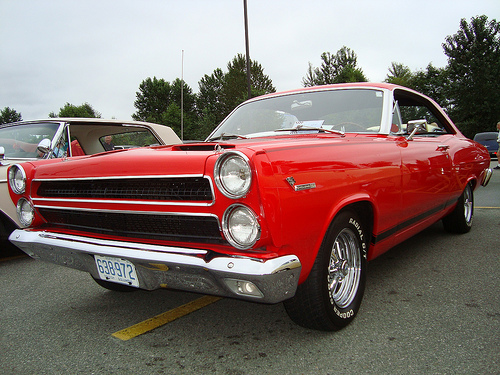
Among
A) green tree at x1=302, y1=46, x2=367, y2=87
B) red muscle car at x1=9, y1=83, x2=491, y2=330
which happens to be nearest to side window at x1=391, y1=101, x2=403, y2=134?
red muscle car at x1=9, y1=83, x2=491, y2=330

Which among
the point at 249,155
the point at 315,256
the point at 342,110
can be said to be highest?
the point at 342,110

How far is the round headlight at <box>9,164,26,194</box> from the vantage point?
2.80 metres

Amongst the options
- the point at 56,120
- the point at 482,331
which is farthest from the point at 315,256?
the point at 56,120

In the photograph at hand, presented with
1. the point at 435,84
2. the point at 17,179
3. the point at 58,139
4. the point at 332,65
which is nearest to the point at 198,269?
the point at 17,179

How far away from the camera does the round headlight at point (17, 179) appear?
2800mm

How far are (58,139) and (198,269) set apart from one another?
3633 millimetres

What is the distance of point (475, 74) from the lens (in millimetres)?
34875

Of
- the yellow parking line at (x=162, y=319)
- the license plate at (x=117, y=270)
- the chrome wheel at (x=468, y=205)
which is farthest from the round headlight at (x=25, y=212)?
the chrome wheel at (x=468, y=205)

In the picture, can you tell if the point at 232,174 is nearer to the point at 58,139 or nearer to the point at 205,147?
the point at 205,147

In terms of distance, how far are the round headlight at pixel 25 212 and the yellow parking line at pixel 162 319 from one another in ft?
3.31

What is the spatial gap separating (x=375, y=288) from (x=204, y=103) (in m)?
65.1

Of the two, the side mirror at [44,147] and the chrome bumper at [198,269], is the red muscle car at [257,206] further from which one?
the side mirror at [44,147]

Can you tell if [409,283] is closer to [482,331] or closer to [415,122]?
[482,331]

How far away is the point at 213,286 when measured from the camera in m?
1.93
